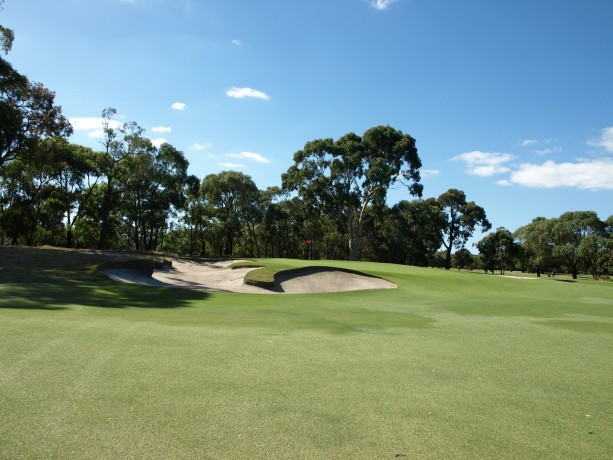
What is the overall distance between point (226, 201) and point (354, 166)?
67.7ft

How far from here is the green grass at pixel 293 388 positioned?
11.8 ft

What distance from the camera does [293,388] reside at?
4.93m

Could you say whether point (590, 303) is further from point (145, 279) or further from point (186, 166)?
point (186, 166)

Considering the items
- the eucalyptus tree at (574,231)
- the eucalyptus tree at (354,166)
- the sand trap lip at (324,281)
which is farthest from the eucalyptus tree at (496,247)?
the sand trap lip at (324,281)

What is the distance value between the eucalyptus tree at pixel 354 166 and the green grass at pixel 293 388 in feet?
140

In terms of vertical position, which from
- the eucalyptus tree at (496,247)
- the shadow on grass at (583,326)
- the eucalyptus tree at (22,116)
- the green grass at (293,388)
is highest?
the eucalyptus tree at (22,116)

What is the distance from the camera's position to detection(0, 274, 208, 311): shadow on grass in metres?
11.8

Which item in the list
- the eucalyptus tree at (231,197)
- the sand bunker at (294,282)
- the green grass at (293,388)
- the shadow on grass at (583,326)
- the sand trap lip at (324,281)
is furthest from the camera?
the eucalyptus tree at (231,197)

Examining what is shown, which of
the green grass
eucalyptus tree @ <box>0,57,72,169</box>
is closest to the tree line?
eucalyptus tree @ <box>0,57,72,169</box>

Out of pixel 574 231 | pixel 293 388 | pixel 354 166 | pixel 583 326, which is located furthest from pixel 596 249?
pixel 293 388

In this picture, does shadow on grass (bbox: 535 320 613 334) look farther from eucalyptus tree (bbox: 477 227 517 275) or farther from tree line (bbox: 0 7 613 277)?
eucalyptus tree (bbox: 477 227 517 275)

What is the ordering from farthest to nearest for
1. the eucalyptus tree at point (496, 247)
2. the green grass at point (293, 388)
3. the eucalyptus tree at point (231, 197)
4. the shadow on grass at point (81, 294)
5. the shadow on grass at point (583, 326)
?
the eucalyptus tree at point (496, 247) < the eucalyptus tree at point (231, 197) < the shadow on grass at point (81, 294) < the shadow on grass at point (583, 326) < the green grass at point (293, 388)

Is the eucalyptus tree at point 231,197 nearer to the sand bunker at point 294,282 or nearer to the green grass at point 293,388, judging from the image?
the sand bunker at point 294,282

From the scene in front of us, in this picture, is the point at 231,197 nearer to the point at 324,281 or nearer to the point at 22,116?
the point at 22,116
